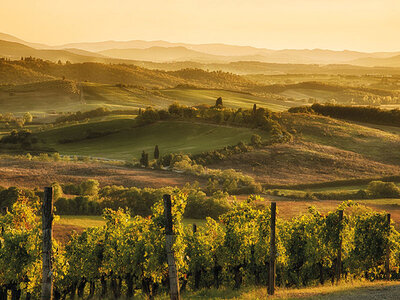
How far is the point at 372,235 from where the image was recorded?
3284cm

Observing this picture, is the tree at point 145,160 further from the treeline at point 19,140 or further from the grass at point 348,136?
the grass at point 348,136

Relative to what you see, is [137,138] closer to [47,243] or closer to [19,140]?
[19,140]

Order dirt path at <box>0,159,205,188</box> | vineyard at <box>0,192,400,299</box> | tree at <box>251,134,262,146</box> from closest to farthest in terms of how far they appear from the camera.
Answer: vineyard at <box>0,192,400,299</box>, dirt path at <box>0,159,205,188</box>, tree at <box>251,134,262,146</box>

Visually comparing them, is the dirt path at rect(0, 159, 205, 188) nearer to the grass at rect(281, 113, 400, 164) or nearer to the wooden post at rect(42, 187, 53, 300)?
the wooden post at rect(42, 187, 53, 300)

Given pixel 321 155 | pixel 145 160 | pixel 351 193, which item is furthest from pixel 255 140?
pixel 351 193

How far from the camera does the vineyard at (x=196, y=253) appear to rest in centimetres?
2605

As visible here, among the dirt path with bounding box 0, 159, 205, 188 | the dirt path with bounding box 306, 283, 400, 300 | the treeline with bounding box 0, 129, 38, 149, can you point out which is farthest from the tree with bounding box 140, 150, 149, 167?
the dirt path with bounding box 306, 283, 400, 300

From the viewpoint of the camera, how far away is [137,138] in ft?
383

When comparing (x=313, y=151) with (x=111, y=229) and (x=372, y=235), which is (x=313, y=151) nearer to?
(x=372, y=235)

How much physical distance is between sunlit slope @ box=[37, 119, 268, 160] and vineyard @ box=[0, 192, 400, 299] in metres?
65.0

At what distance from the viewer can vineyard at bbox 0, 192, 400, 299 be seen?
2605 cm

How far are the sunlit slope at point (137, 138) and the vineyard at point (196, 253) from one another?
6502 cm

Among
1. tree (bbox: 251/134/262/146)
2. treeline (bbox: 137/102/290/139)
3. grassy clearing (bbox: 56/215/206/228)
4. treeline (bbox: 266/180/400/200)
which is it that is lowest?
treeline (bbox: 266/180/400/200)

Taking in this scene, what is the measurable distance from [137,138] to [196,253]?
291 feet
